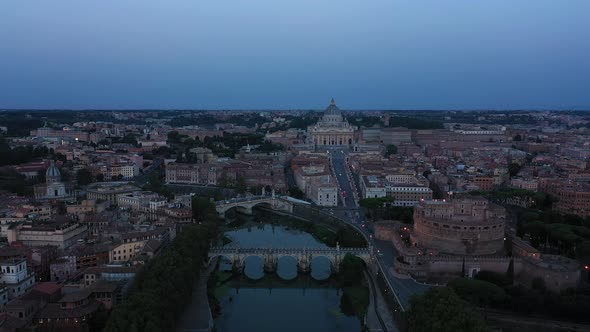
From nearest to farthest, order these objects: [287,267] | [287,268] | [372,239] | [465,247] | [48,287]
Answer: [48,287], [465,247], [287,268], [287,267], [372,239]

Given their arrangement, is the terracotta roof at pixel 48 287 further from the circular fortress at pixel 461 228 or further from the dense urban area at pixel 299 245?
the circular fortress at pixel 461 228

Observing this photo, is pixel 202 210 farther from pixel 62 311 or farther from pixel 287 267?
pixel 62 311

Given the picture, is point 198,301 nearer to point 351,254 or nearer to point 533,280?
point 351,254

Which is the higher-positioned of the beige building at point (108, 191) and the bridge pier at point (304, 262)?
the beige building at point (108, 191)

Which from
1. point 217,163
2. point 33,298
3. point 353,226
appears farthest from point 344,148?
point 33,298

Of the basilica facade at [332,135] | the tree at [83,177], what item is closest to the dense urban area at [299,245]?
the tree at [83,177]

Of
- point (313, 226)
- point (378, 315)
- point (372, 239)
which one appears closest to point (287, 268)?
point (372, 239)
